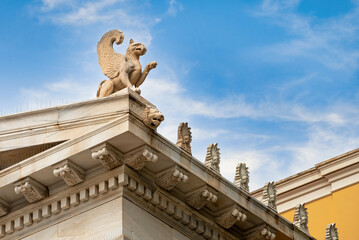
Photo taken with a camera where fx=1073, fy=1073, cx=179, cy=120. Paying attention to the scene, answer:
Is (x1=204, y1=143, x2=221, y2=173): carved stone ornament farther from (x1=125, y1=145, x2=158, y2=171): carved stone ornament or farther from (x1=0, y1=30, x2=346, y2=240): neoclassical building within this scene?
(x1=125, y1=145, x2=158, y2=171): carved stone ornament

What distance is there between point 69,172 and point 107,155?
873 mm

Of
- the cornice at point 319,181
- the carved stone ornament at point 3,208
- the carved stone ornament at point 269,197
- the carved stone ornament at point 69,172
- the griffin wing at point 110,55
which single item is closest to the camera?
the carved stone ornament at point 69,172

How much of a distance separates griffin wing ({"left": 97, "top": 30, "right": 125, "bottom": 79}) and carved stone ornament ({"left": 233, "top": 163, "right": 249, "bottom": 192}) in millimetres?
3389

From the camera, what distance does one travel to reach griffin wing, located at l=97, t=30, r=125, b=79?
2106cm

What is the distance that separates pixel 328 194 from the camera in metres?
30.5

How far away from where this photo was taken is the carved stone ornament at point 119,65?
2078 cm

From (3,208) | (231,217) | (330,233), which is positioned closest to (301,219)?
(330,233)

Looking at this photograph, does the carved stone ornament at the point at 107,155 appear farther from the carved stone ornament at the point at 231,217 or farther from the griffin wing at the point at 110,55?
the carved stone ornament at the point at 231,217

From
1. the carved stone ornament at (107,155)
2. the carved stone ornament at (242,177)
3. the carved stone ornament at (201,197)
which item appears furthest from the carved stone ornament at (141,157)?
the carved stone ornament at (242,177)

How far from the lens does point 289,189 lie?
31.3 m

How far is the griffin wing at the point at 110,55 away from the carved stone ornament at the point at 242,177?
339 centimetres

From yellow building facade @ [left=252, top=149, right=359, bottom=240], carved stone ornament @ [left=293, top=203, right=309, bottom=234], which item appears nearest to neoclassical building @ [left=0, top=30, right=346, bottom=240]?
carved stone ornament @ [left=293, top=203, right=309, bottom=234]

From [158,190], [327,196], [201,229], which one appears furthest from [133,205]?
[327,196]

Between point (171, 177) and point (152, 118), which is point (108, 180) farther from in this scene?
point (152, 118)
